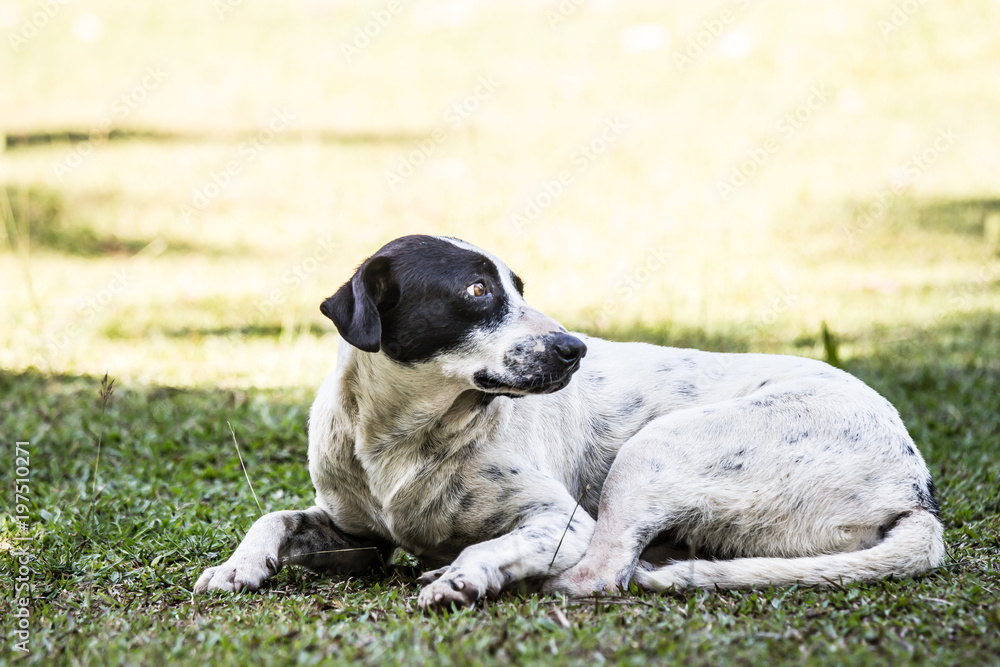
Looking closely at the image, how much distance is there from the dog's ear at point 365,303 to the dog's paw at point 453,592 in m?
0.86

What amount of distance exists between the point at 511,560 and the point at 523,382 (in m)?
0.64

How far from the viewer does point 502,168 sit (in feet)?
47.8

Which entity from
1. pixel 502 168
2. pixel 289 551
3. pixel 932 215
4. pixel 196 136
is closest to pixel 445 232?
pixel 502 168

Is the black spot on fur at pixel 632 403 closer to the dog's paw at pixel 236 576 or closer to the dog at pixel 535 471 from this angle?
the dog at pixel 535 471

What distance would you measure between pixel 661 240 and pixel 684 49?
26.7 ft

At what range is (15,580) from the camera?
3717mm

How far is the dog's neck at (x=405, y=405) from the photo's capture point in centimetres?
365

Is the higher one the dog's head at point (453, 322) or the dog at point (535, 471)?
the dog's head at point (453, 322)

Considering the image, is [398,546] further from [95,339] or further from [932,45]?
[932,45]

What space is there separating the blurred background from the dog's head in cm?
333

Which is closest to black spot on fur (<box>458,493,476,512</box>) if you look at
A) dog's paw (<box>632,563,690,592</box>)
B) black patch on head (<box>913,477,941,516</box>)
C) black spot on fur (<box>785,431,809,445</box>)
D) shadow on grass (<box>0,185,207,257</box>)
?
dog's paw (<box>632,563,690,592</box>)

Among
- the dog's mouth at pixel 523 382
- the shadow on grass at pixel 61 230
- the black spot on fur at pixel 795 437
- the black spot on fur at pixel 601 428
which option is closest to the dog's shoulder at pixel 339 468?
the dog's mouth at pixel 523 382

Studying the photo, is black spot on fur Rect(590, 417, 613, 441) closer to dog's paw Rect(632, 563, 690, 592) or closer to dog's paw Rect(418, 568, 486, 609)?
dog's paw Rect(632, 563, 690, 592)

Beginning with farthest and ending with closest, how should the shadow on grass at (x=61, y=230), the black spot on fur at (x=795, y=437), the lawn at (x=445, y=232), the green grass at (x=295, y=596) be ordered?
the shadow on grass at (x=61, y=230) → the black spot on fur at (x=795, y=437) → the lawn at (x=445, y=232) → the green grass at (x=295, y=596)
